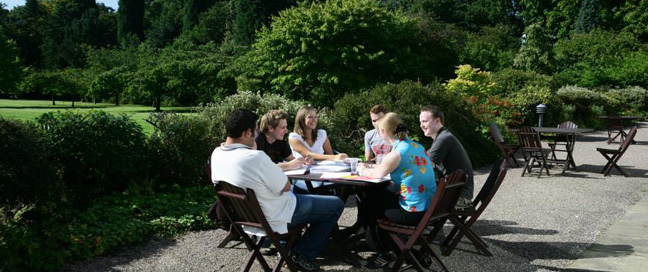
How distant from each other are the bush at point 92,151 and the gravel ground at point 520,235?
1.66 meters

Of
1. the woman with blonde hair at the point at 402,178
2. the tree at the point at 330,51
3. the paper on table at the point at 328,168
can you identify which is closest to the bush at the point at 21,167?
the paper on table at the point at 328,168

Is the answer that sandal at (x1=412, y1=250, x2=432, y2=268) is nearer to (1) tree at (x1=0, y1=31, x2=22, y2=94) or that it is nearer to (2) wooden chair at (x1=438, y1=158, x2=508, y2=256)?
(2) wooden chair at (x1=438, y1=158, x2=508, y2=256)

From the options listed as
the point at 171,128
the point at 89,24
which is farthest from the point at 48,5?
the point at 171,128

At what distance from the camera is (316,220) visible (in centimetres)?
431

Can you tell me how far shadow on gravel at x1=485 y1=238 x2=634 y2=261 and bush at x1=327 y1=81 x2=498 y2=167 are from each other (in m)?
4.72

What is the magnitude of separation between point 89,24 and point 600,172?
64.3m

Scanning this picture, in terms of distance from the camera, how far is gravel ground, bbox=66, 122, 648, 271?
4629 millimetres

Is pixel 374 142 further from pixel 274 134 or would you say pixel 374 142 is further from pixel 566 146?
pixel 566 146

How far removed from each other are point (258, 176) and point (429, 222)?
1370 millimetres

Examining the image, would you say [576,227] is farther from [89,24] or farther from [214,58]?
[89,24]

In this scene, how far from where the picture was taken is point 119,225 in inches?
209

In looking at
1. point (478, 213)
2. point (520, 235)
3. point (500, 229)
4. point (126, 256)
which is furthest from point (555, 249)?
point (126, 256)

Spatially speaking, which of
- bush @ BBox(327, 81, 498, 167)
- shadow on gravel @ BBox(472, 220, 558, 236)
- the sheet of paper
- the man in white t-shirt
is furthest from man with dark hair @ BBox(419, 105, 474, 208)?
bush @ BBox(327, 81, 498, 167)

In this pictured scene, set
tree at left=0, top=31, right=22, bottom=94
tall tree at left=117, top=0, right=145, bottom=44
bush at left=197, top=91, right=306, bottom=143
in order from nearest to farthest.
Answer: bush at left=197, top=91, right=306, bottom=143
tree at left=0, top=31, right=22, bottom=94
tall tree at left=117, top=0, right=145, bottom=44
